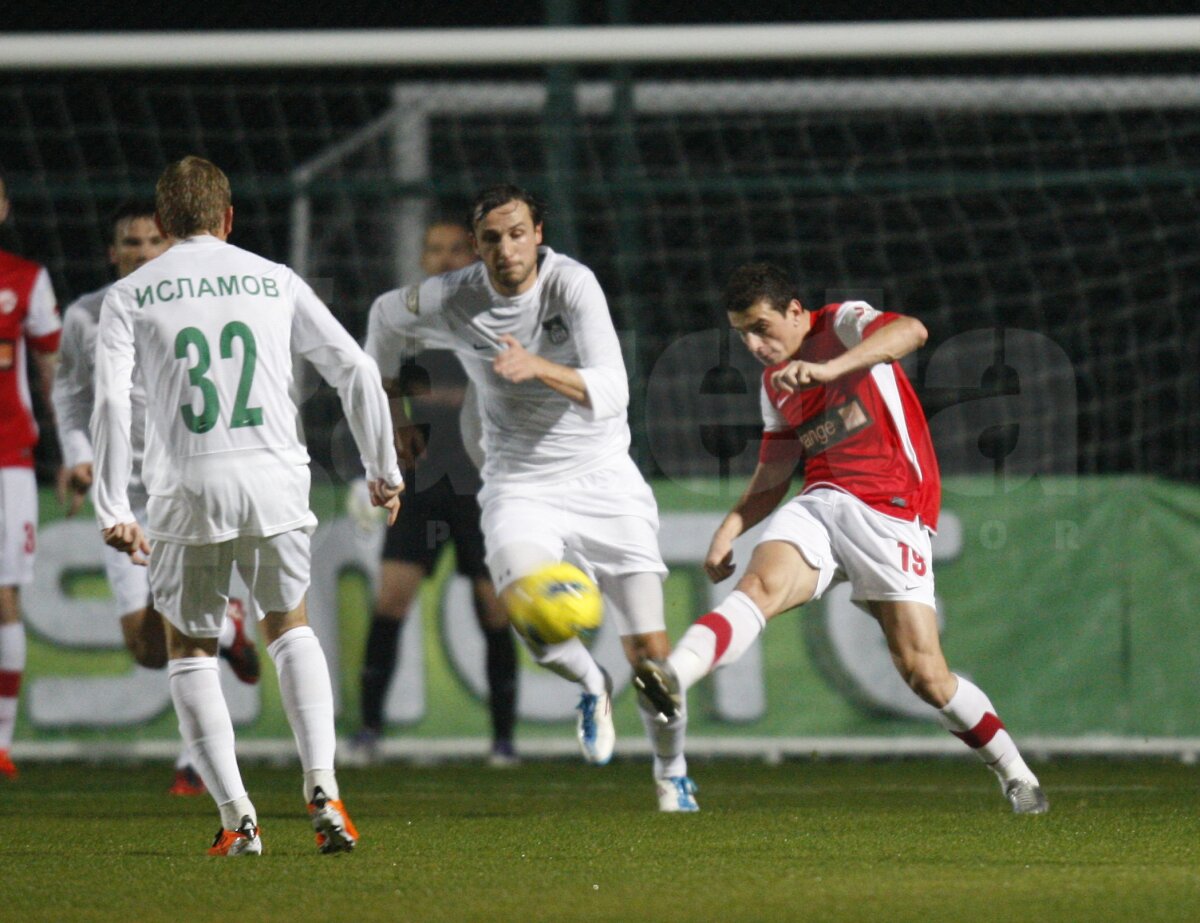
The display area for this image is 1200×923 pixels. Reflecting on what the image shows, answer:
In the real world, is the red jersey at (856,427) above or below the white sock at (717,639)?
above

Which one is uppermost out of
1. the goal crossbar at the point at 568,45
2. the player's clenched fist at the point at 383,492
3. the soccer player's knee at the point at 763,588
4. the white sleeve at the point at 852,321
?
the goal crossbar at the point at 568,45

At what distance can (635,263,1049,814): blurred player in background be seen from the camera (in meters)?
5.75

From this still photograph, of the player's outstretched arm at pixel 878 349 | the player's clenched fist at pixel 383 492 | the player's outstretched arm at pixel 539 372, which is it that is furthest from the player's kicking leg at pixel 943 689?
the player's clenched fist at pixel 383 492

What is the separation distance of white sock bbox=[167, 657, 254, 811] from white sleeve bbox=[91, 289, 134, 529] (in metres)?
0.47

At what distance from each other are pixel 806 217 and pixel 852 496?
6.50 meters

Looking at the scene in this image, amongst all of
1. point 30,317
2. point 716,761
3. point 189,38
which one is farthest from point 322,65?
point 716,761

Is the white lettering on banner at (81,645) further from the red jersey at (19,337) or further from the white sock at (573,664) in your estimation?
the white sock at (573,664)

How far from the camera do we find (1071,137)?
12.4 metres

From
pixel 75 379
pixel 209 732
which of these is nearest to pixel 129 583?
pixel 75 379

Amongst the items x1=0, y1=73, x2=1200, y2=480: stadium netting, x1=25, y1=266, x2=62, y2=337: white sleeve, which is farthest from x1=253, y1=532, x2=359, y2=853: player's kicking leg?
x1=0, y1=73, x2=1200, y2=480: stadium netting

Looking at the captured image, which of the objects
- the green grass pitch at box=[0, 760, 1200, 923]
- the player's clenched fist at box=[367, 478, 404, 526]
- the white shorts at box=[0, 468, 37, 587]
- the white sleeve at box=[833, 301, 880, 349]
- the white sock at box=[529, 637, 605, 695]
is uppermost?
the white sleeve at box=[833, 301, 880, 349]

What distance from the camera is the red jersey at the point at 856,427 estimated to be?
Answer: 19.6 ft

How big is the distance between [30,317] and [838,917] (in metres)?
5.44

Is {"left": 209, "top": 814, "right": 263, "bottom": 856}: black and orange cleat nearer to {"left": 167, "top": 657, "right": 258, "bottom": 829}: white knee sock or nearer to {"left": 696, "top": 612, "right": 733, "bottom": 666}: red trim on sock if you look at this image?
{"left": 167, "top": 657, "right": 258, "bottom": 829}: white knee sock
